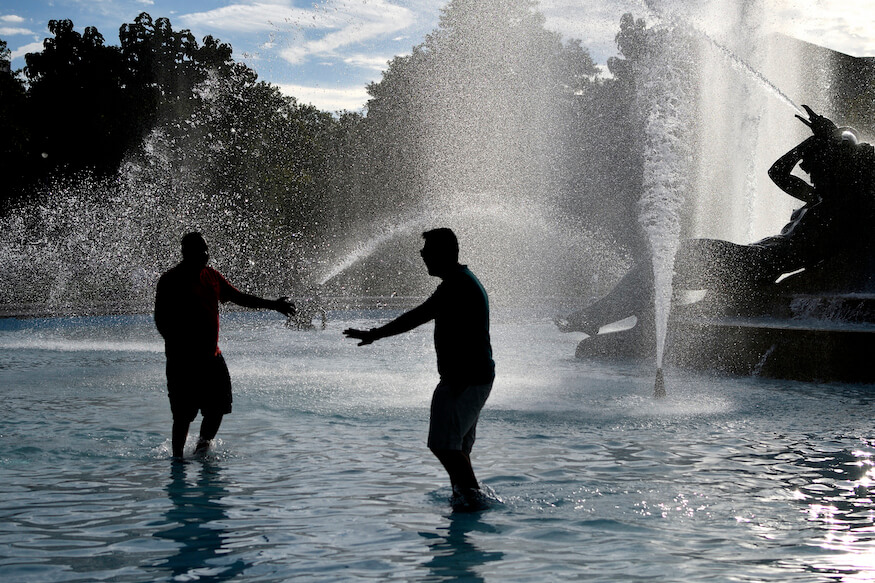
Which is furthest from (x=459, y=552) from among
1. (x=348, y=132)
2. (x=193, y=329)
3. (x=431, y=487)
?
(x=348, y=132)

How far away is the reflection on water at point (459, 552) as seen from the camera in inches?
184

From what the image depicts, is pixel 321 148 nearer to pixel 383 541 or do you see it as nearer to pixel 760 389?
pixel 760 389

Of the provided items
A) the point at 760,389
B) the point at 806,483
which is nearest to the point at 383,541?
the point at 806,483

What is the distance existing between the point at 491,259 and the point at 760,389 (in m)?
33.6

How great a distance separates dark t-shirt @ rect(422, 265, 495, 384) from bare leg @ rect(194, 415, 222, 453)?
8.39 ft

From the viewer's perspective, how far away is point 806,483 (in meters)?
6.68

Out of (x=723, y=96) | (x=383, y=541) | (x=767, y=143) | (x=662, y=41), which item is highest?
(x=662, y=41)

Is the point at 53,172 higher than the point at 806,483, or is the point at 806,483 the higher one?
the point at 53,172

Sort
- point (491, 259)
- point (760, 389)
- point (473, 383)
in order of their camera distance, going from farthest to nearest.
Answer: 1. point (491, 259)
2. point (760, 389)
3. point (473, 383)

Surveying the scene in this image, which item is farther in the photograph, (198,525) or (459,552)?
(198,525)

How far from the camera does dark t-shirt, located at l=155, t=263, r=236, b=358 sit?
23.8ft

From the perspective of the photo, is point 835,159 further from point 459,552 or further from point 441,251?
point 459,552

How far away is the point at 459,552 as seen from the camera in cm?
504

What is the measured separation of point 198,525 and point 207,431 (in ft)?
6.96
